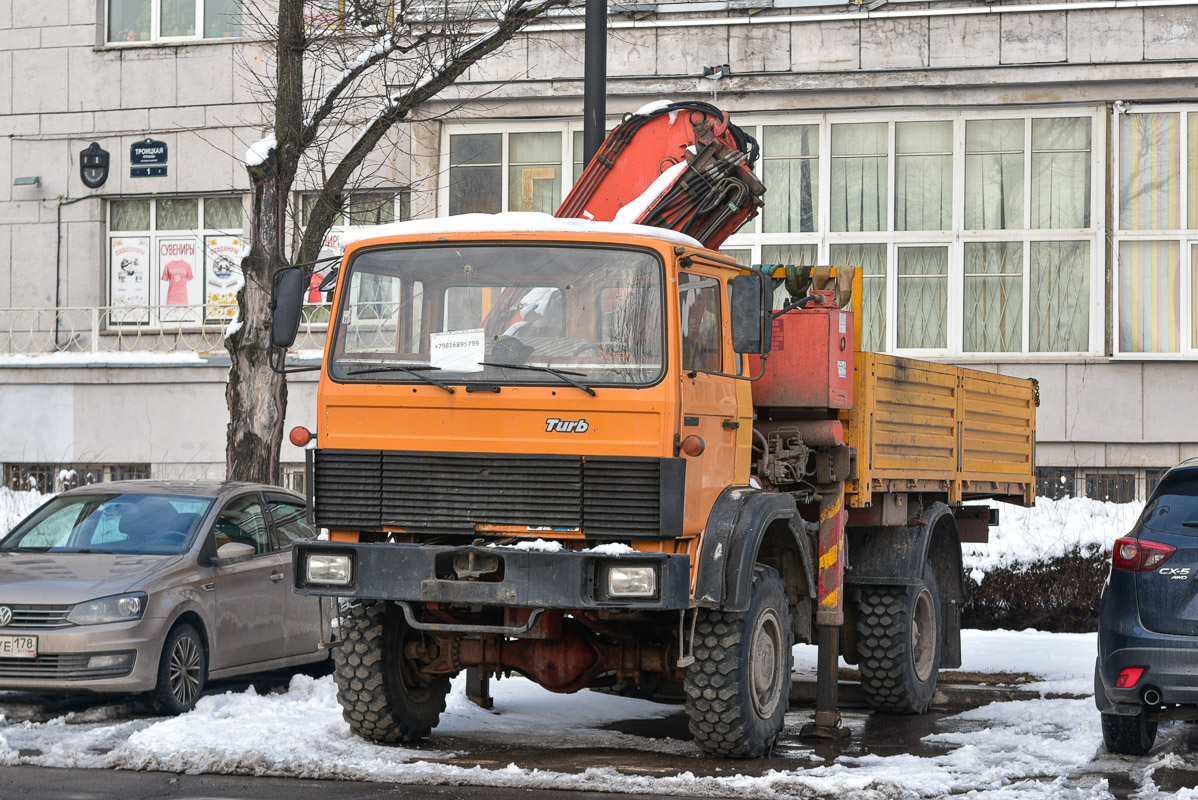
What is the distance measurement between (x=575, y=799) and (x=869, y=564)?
3938 millimetres

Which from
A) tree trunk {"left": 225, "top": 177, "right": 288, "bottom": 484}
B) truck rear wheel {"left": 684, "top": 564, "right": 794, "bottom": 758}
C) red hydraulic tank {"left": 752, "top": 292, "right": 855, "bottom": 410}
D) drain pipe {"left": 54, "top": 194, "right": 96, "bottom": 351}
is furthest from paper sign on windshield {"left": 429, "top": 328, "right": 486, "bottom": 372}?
drain pipe {"left": 54, "top": 194, "right": 96, "bottom": 351}

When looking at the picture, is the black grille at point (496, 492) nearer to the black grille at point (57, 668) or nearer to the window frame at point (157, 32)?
the black grille at point (57, 668)

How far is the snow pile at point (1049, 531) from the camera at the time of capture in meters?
15.1

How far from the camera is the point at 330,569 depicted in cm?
814

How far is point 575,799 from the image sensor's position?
731cm

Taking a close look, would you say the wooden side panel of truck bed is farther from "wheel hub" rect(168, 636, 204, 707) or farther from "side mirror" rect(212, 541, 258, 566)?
"wheel hub" rect(168, 636, 204, 707)

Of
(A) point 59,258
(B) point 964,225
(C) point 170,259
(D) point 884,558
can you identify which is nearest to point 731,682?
(D) point 884,558

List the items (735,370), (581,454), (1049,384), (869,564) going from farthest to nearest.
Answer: (1049,384) < (869,564) < (735,370) < (581,454)

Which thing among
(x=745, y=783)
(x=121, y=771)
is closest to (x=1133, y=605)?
(x=745, y=783)

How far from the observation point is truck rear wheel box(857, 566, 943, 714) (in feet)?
34.6

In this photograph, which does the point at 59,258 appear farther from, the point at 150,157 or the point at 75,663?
the point at 75,663

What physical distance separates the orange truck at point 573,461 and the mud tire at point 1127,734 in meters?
1.69

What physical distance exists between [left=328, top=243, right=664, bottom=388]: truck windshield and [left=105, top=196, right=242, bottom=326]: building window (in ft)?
50.4

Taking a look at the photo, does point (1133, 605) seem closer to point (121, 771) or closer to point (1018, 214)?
point (121, 771)
